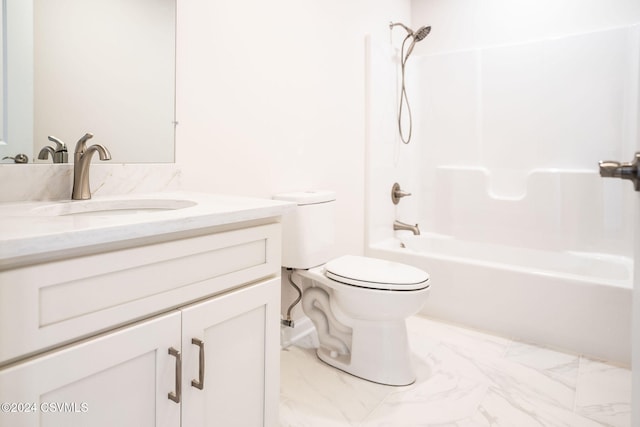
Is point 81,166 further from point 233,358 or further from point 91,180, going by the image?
point 233,358

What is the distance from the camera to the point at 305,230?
195 cm

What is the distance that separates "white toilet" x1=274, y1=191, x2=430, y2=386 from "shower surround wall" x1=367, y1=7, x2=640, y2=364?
29.3 inches

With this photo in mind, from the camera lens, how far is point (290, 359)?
2037 mm

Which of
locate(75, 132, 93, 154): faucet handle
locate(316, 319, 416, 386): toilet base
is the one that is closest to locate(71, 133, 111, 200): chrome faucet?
locate(75, 132, 93, 154): faucet handle

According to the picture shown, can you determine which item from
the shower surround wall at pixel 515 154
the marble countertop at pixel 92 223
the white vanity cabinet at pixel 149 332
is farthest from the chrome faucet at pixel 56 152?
the shower surround wall at pixel 515 154

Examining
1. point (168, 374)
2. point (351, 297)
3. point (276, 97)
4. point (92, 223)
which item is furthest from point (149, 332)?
point (276, 97)

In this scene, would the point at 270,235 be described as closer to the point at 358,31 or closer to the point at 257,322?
the point at 257,322

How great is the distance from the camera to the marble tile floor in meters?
1.56

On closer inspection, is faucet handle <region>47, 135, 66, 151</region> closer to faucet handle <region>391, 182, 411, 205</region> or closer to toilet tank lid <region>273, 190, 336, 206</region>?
toilet tank lid <region>273, 190, 336, 206</region>

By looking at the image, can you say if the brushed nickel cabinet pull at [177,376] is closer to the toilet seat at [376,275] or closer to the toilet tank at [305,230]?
the toilet seat at [376,275]

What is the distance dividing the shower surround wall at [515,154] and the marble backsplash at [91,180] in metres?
1.48

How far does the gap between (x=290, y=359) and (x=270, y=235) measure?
1048mm

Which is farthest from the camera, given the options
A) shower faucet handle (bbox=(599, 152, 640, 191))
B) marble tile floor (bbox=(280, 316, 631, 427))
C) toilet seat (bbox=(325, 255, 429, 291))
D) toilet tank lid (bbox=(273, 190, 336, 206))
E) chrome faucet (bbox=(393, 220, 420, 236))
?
chrome faucet (bbox=(393, 220, 420, 236))

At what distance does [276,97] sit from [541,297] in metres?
1.69
